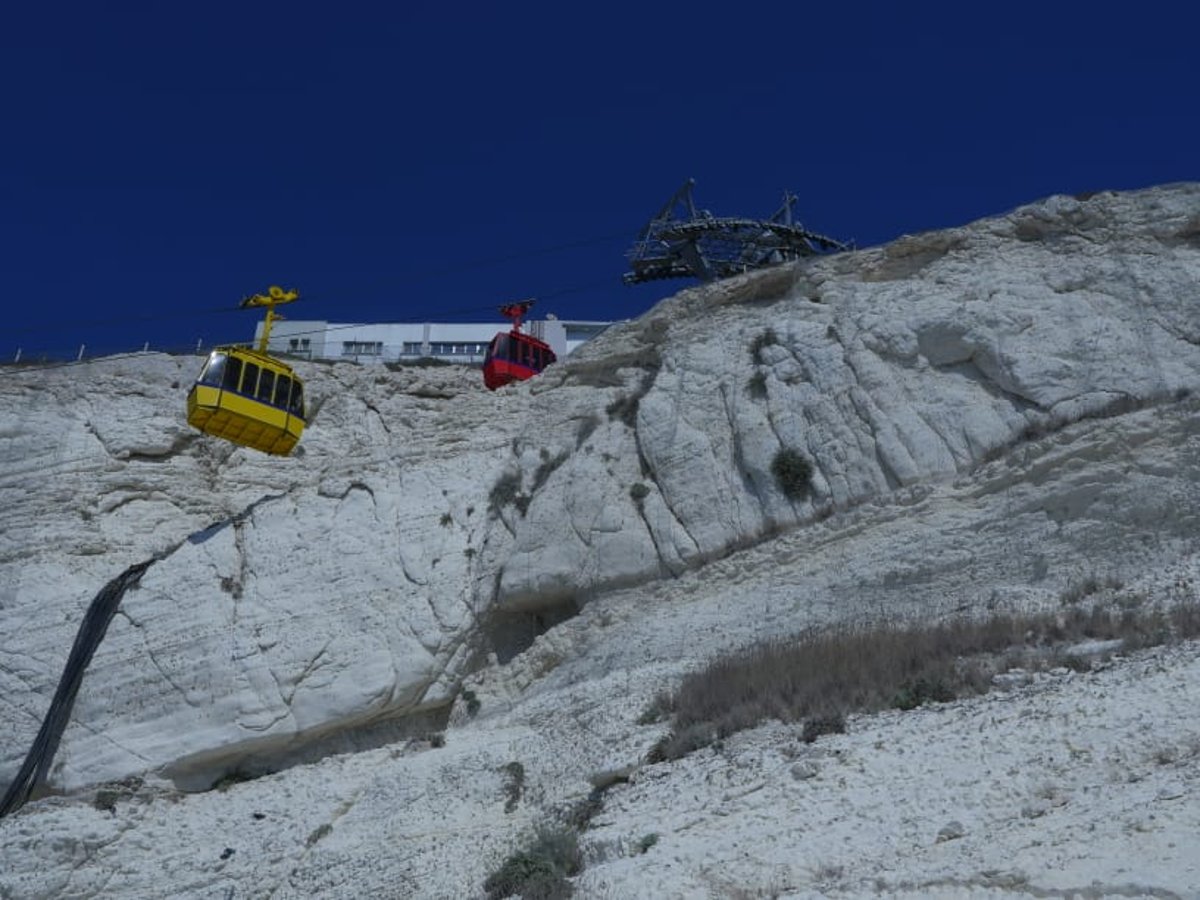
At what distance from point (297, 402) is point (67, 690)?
749cm

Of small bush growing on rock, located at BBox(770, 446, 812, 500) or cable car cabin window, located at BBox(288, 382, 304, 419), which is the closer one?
small bush growing on rock, located at BBox(770, 446, 812, 500)

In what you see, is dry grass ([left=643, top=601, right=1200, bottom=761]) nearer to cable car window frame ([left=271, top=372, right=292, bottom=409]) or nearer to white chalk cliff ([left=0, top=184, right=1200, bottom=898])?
white chalk cliff ([left=0, top=184, right=1200, bottom=898])

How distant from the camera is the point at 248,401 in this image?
86.9 ft

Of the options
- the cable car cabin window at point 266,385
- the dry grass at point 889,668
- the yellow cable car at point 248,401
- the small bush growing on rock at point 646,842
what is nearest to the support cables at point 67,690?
the yellow cable car at point 248,401

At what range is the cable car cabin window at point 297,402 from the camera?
2731 cm

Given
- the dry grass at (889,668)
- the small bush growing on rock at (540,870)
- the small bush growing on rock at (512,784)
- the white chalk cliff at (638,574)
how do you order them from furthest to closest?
the small bush growing on rock at (512,784), the dry grass at (889,668), the white chalk cliff at (638,574), the small bush growing on rock at (540,870)

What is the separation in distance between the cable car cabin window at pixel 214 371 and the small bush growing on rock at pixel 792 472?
1108 cm

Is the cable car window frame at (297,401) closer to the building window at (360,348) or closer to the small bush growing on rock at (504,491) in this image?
the small bush growing on rock at (504,491)

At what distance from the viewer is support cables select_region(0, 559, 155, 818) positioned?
70.9 ft

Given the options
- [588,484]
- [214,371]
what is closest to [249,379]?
[214,371]

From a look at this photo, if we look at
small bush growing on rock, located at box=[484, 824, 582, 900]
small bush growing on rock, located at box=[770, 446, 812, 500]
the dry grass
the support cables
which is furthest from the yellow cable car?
small bush growing on rock, located at box=[484, 824, 582, 900]

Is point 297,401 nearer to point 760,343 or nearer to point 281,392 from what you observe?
point 281,392

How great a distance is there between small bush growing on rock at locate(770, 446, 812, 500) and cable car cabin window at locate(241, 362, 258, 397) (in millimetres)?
10651

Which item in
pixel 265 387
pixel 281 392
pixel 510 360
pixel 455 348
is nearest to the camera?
pixel 265 387
